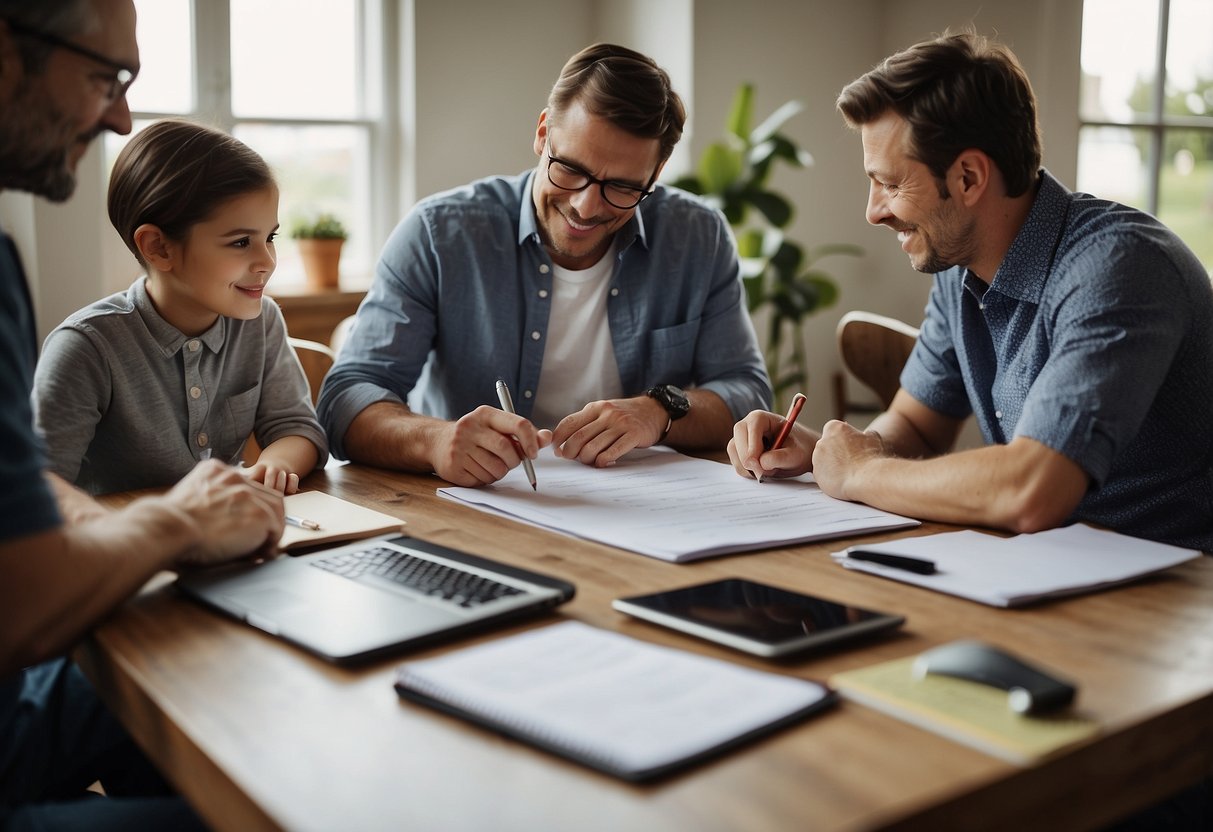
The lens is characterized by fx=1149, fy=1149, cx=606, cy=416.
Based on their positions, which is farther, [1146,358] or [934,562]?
[1146,358]

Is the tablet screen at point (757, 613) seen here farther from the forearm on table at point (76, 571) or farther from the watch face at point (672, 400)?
the watch face at point (672, 400)

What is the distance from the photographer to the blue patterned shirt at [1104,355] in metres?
1.39

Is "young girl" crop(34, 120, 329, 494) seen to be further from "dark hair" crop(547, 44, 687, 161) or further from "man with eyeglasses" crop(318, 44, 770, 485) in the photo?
"dark hair" crop(547, 44, 687, 161)

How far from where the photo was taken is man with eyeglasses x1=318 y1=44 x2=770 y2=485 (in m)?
1.92

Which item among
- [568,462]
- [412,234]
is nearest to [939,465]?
[568,462]

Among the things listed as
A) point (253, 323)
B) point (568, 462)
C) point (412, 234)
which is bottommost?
point (568, 462)

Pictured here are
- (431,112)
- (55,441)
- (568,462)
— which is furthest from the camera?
(431,112)

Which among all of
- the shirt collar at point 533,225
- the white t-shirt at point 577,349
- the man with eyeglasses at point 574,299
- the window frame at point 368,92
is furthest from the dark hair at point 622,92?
A: the window frame at point 368,92

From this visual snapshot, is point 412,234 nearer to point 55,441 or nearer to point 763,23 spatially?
point 55,441

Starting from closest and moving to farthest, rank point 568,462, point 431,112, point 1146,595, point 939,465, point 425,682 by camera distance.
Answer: point 425,682
point 1146,595
point 939,465
point 568,462
point 431,112

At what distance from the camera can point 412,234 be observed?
6.81 feet

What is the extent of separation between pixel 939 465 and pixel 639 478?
0.43 metres

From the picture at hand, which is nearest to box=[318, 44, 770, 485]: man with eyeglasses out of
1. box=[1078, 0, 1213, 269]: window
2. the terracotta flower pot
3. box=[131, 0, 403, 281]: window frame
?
the terracotta flower pot

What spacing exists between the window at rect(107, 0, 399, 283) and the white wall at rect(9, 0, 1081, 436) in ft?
0.49
